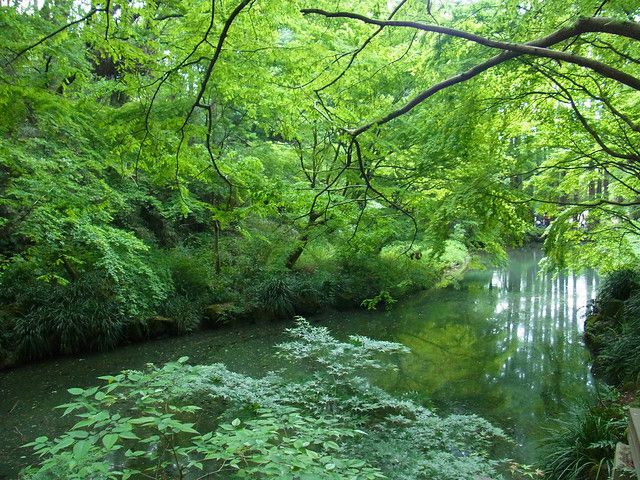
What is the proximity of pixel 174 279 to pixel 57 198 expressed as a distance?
13.5 ft

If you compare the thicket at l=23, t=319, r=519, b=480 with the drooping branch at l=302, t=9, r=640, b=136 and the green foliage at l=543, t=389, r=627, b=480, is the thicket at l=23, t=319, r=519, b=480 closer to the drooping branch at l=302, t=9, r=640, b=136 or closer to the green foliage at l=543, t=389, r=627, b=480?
the green foliage at l=543, t=389, r=627, b=480

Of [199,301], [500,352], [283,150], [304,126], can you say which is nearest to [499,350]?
[500,352]

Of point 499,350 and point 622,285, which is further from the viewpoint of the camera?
point 622,285

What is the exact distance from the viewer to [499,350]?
884 cm

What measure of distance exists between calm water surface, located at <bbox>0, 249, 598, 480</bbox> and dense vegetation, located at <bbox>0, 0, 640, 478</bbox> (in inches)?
26.6

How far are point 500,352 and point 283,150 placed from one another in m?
6.80

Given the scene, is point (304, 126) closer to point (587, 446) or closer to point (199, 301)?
point (199, 301)

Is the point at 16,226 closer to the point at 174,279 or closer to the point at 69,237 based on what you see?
the point at 69,237

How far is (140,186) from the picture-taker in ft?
33.7

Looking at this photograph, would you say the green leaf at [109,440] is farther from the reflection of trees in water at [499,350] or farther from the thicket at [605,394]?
the reflection of trees in water at [499,350]

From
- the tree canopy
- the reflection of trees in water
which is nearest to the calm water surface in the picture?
the reflection of trees in water

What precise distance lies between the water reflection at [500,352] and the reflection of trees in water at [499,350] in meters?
0.01

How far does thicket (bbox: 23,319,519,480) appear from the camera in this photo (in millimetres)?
2230

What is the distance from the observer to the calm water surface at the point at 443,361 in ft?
18.5
